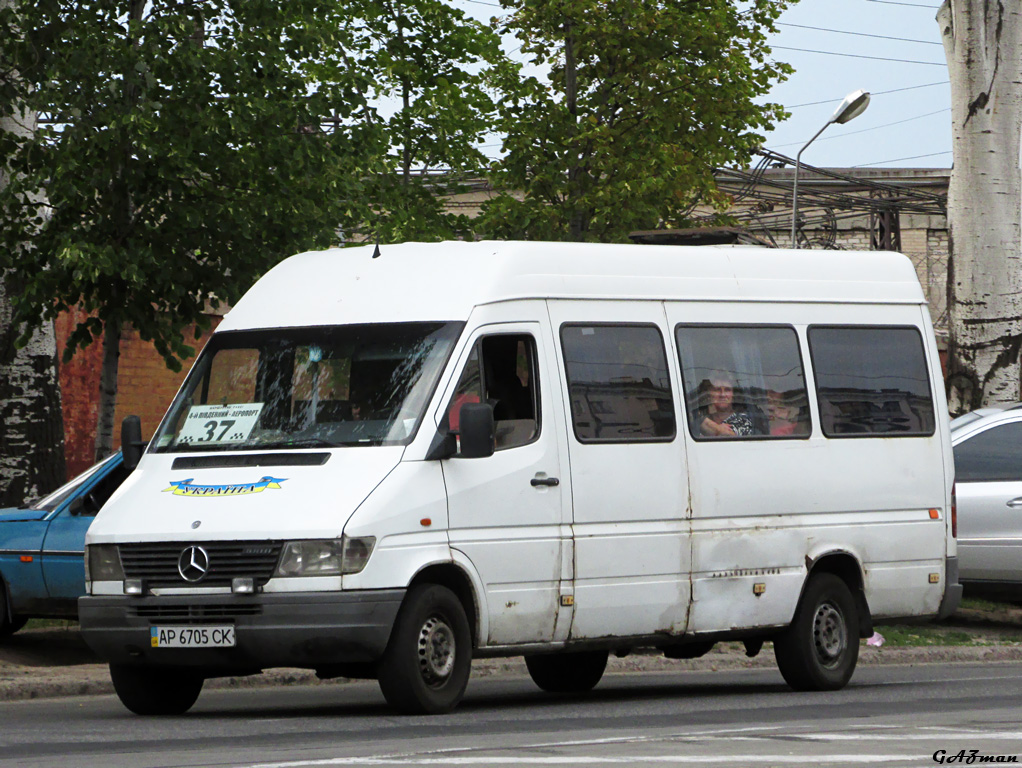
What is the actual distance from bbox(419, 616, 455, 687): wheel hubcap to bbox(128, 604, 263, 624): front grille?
35.3 inches

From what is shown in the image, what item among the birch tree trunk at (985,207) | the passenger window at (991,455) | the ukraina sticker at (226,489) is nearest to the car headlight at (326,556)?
the ukraina sticker at (226,489)

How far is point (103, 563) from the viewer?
10375mm

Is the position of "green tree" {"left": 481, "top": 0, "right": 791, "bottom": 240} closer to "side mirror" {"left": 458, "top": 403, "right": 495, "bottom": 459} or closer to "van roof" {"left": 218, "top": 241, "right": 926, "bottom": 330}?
"van roof" {"left": 218, "top": 241, "right": 926, "bottom": 330}

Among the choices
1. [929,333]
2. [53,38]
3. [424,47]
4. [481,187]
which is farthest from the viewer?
[481,187]

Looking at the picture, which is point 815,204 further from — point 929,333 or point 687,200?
point 929,333

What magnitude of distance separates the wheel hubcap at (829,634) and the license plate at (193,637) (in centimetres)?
432

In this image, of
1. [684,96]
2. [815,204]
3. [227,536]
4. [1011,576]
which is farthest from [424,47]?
[815,204]

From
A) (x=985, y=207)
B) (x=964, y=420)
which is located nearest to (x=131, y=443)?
(x=964, y=420)

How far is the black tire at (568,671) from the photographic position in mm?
12909

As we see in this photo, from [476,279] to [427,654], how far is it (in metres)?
2.17

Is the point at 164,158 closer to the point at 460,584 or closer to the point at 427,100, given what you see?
the point at 460,584

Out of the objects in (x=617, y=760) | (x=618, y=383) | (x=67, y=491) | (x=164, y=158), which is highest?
(x=164, y=158)

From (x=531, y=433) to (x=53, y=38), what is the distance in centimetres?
696

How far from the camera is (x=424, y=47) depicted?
2678 centimetres
